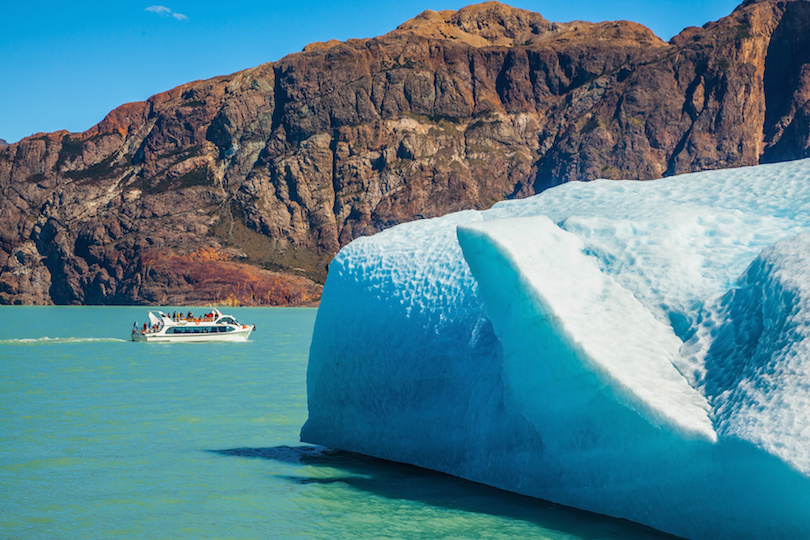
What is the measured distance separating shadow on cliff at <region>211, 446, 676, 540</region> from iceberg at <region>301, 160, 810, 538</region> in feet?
0.66

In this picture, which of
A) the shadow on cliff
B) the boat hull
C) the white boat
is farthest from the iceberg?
the white boat

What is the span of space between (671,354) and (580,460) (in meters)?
1.87

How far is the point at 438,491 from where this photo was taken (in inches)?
482

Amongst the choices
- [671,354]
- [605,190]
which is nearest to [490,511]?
[671,354]

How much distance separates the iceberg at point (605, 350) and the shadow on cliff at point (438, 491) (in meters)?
0.20

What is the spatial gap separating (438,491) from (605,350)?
4.15 metres

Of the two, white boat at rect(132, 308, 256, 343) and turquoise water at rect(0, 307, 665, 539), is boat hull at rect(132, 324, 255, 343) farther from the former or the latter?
turquoise water at rect(0, 307, 665, 539)

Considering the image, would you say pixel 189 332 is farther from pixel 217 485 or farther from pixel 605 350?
pixel 605 350

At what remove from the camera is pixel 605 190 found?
14.2 meters

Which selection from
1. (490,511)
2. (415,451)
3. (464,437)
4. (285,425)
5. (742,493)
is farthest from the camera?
(285,425)

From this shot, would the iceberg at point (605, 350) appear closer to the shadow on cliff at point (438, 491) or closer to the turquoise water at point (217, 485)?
the shadow on cliff at point (438, 491)

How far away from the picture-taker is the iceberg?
28.5 feet

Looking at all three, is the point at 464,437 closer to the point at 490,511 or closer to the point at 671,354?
the point at 490,511

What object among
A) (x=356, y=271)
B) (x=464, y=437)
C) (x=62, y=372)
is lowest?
(x=62, y=372)
